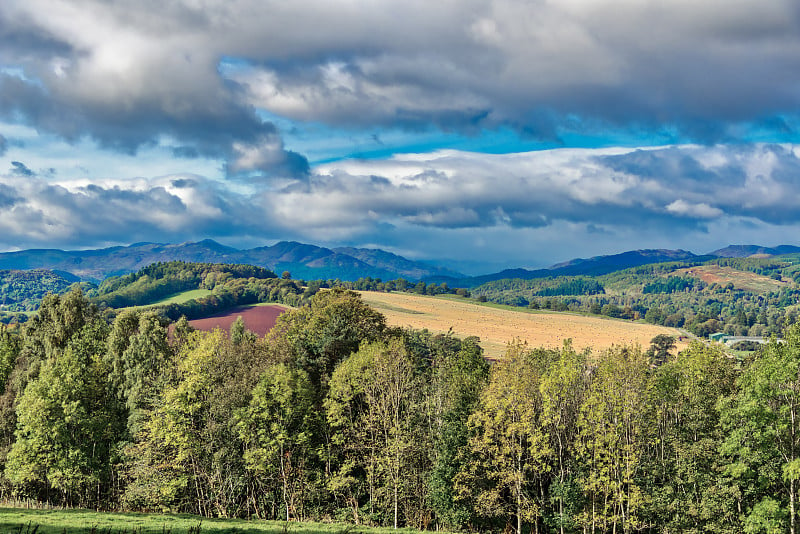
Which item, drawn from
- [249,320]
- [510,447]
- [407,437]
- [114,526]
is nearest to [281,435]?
[407,437]

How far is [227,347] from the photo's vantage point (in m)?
63.0

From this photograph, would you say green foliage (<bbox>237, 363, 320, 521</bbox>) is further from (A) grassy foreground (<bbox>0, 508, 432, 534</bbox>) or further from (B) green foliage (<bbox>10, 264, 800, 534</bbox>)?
(A) grassy foreground (<bbox>0, 508, 432, 534</bbox>)

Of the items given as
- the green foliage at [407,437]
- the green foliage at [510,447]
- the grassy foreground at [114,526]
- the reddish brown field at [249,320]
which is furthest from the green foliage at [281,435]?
the reddish brown field at [249,320]

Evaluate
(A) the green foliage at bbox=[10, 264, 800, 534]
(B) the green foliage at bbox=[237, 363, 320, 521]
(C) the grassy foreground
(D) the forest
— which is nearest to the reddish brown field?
(D) the forest

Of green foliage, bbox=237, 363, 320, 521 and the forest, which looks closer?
the forest

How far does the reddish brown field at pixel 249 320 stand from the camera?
155 metres

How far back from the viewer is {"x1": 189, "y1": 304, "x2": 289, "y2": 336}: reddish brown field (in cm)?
15538

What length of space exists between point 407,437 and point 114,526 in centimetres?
2882

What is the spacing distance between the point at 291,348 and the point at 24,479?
30.0 metres

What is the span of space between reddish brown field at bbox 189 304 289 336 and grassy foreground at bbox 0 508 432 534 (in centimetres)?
10686

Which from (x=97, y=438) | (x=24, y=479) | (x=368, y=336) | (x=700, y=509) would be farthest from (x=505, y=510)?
(x=24, y=479)

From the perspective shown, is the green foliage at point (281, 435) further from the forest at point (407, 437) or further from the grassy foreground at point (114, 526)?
the grassy foreground at point (114, 526)

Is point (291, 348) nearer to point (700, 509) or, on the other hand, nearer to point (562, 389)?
point (562, 389)

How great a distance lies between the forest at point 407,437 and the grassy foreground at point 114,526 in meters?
12.0
